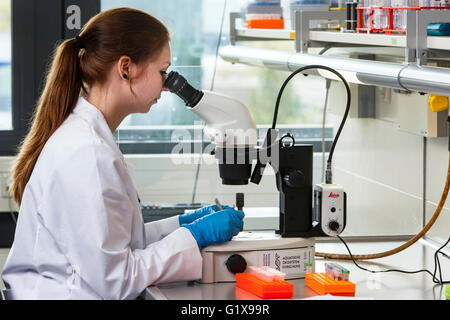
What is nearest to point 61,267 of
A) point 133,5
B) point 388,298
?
point 388,298

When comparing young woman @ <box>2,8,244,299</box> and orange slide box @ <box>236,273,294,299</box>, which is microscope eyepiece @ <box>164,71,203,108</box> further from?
orange slide box @ <box>236,273,294,299</box>

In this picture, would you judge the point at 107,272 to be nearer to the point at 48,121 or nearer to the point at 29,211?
the point at 29,211

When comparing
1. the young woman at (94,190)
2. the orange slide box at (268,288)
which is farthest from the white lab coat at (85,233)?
the orange slide box at (268,288)

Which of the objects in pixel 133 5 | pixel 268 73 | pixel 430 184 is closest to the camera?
pixel 430 184

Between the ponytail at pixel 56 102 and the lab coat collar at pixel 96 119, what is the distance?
22 millimetres

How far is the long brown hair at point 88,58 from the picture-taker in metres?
1.56

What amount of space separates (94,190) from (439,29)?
74cm

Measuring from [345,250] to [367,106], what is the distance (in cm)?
64

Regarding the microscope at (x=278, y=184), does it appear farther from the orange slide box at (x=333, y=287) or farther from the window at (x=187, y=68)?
the window at (x=187, y=68)

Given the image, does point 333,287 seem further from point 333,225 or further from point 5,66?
point 5,66

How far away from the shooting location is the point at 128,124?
7.95 ft

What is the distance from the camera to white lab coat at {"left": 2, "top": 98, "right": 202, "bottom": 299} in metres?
1.43

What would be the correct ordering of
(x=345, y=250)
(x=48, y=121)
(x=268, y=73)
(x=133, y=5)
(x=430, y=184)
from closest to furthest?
(x=48, y=121) → (x=345, y=250) → (x=430, y=184) → (x=133, y=5) → (x=268, y=73)

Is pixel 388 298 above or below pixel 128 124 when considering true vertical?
below
